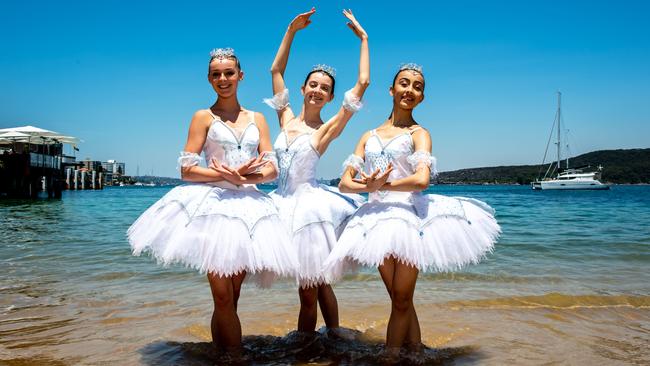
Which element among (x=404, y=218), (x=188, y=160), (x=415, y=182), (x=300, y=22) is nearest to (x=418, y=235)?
(x=404, y=218)

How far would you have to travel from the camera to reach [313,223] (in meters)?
4.21

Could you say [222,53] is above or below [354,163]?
above

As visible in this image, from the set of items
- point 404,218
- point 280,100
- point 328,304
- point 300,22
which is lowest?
point 328,304

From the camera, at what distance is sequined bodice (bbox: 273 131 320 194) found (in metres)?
4.61

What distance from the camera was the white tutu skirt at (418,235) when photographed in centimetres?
380

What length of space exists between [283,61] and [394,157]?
1703 millimetres

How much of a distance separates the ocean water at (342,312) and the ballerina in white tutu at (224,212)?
0.93 m

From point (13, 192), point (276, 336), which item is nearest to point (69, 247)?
point (276, 336)

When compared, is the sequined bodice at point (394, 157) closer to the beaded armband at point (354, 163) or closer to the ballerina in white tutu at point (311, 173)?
the beaded armband at point (354, 163)

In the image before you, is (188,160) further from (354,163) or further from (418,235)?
(418,235)

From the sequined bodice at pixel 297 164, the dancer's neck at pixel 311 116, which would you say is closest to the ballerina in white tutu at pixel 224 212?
the sequined bodice at pixel 297 164

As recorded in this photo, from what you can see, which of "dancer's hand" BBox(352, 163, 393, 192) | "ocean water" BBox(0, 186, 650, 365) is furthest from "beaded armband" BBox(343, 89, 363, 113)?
"ocean water" BBox(0, 186, 650, 365)

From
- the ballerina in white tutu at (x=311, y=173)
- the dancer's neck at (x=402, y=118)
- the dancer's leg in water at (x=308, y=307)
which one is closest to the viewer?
the ballerina in white tutu at (x=311, y=173)

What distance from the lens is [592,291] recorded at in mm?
7750
